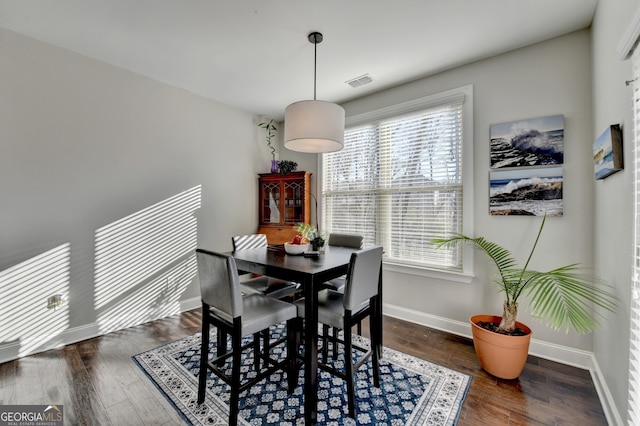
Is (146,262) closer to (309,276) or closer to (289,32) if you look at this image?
(309,276)

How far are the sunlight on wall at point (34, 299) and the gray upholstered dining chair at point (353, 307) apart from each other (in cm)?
235

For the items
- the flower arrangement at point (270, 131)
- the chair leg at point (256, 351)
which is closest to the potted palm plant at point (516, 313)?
the chair leg at point (256, 351)

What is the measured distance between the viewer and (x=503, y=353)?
2.01m

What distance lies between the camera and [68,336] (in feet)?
8.52

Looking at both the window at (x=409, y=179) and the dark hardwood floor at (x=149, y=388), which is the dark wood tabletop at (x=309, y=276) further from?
the window at (x=409, y=179)

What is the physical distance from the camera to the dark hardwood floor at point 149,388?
5.53ft

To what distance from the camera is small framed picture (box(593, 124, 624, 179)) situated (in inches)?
60.5

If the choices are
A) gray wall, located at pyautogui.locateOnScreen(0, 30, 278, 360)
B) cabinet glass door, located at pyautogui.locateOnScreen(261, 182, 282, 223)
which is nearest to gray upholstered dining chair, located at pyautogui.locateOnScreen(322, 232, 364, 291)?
cabinet glass door, located at pyautogui.locateOnScreen(261, 182, 282, 223)

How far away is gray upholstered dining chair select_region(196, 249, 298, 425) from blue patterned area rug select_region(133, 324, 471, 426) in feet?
0.39

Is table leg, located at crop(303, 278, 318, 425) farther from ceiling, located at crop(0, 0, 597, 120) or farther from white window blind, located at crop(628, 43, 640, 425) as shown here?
ceiling, located at crop(0, 0, 597, 120)

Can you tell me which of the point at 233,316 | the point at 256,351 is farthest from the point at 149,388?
the point at 233,316

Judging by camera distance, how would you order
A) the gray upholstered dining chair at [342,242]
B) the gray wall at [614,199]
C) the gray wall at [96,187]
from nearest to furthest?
the gray wall at [614,199]
the gray wall at [96,187]
the gray upholstered dining chair at [342,242]

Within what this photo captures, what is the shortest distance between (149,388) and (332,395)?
128 centimetres

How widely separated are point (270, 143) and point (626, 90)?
12.8 ft
